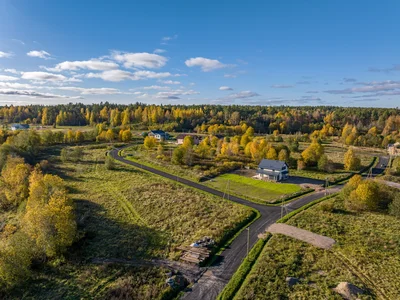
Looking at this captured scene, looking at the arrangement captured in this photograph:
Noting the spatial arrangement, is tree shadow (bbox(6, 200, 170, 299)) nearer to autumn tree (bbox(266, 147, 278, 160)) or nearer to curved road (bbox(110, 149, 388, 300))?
curved road (bbox(110, 149, 388, 300))

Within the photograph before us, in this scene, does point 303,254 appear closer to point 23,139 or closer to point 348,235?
point 348,235

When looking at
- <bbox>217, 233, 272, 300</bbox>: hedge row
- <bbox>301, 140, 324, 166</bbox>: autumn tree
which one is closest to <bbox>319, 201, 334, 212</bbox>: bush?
<bbox>217, 233, 272, 300</bbox>: hedge row

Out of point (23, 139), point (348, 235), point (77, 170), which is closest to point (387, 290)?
point (348, 235)

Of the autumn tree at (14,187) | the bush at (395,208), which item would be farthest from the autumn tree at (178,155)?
the bush at (395,208)

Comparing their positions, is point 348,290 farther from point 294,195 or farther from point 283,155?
point 283,155

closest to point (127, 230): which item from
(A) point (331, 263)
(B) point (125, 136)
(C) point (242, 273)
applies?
(C) point (242, 273)

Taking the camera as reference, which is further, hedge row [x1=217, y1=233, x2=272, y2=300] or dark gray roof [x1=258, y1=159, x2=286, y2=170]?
dark gray roof [x1=258, y1=159, x2=286, y2=170]
